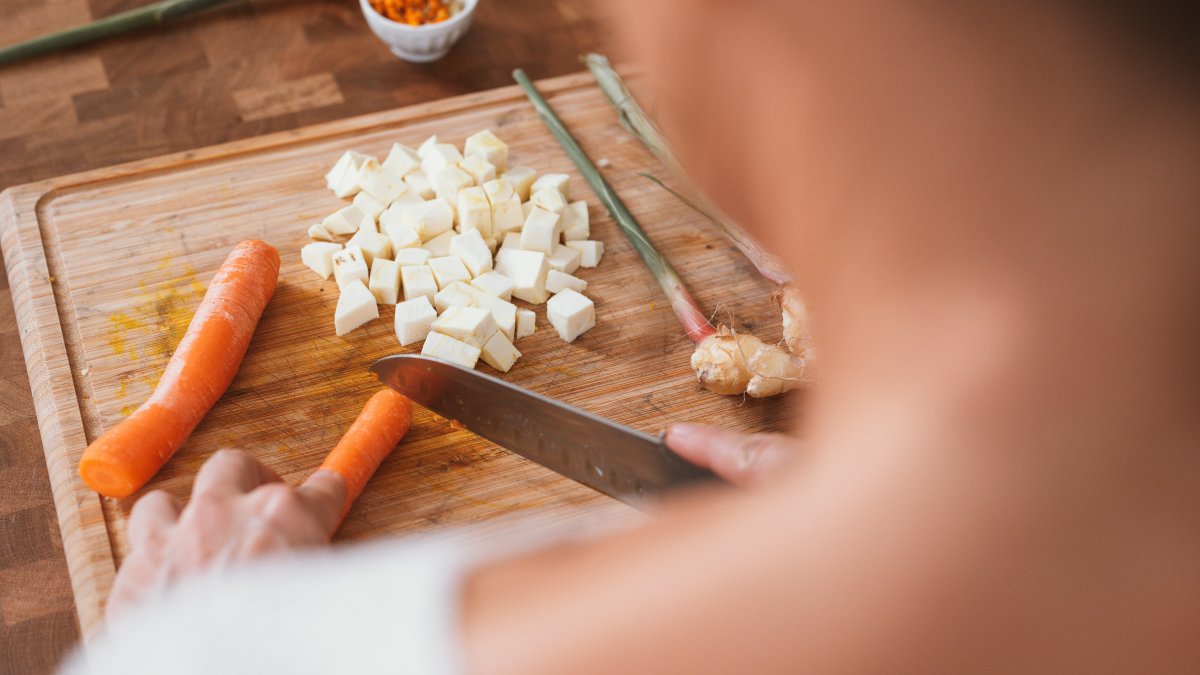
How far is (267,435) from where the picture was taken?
161cm

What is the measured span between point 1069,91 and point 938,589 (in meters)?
0.30

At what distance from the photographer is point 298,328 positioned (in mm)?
1786

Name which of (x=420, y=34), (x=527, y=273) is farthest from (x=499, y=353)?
(x=420, y=34)

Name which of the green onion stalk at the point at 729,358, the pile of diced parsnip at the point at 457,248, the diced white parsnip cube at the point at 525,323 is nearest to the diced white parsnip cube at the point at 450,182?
the pile of diced parsnip at the point at 457,248

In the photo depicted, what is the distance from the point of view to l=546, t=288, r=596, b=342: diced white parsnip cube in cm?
176

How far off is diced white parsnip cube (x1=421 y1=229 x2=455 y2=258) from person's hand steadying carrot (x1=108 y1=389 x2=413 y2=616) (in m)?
0.57

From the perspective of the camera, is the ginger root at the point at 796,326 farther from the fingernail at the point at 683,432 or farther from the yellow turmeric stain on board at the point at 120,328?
the yellow turmeric stain on board at the point at 120,328

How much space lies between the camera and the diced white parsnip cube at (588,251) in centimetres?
192

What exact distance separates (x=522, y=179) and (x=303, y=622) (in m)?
1.16

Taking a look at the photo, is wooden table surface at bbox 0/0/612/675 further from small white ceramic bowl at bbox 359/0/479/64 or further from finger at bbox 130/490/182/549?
finger at bbox 130/490/182/549

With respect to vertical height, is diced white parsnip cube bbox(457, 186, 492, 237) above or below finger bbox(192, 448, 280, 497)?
above

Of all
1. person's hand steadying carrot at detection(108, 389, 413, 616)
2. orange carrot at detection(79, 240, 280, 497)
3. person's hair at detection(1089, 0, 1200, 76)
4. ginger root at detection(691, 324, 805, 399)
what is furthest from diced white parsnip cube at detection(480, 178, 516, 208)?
person's hair at detection(1089, 0, 1200, 76)

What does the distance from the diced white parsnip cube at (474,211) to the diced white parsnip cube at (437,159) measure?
0.09m

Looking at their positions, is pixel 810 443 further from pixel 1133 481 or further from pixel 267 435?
pixel 267 435
